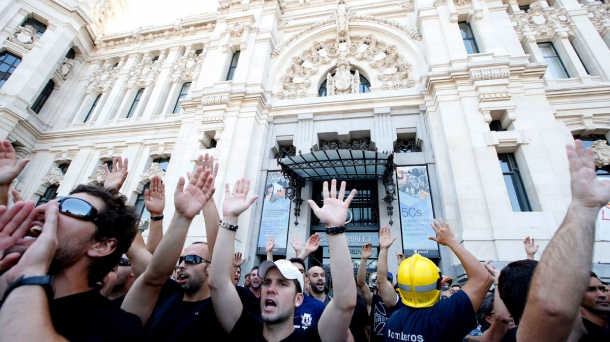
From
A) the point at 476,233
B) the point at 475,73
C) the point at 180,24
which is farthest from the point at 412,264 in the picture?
the point at 180,24

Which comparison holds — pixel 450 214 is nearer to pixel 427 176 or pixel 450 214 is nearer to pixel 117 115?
pixel 427 176

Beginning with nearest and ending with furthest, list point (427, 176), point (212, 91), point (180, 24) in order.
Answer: point (427, 176) → point (212, 91) → point (180, 24)

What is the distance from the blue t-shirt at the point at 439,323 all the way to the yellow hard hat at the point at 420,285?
0.27 feet

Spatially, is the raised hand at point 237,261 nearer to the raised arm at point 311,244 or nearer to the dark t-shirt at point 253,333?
the raised arm at point 311,244

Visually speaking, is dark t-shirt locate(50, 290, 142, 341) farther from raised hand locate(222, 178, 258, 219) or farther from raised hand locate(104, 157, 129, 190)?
raised hand locate(104, 157, 129, 190)

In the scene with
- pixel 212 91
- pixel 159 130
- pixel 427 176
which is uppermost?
pixel 212 91

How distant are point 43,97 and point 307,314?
73.1 ft

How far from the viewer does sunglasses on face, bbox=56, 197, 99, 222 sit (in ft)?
5.49

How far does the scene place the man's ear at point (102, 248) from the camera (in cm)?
170

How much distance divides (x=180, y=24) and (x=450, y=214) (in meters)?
20.1

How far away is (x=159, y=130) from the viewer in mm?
14531

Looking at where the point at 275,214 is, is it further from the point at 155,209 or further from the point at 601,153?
the point at 601,153

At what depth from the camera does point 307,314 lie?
11.2ft

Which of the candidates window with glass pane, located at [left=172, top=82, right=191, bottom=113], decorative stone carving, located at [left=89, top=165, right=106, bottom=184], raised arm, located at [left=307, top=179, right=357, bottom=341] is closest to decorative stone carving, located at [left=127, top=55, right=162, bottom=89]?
window with glass pane, located at [left=172, top=82, right=191, bottom=113]
